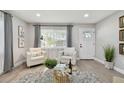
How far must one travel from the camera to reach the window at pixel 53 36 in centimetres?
Result: 745

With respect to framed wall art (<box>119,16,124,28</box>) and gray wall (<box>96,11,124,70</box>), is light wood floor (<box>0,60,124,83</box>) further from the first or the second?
framed wall art (<box>119,16,124,28</box>)

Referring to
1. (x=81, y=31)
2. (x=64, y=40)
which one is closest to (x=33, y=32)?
(x=64, y=40)

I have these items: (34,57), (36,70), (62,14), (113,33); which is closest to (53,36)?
(34,57)

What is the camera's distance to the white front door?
301 inches

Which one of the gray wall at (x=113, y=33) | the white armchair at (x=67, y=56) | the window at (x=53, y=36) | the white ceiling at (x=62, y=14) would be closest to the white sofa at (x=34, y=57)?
the white armchair at (x=67, y=56)

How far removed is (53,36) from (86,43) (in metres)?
2.00

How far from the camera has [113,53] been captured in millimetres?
4996

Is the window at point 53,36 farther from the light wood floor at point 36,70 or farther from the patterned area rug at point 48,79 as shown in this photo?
the patterned area rug at point 48,79

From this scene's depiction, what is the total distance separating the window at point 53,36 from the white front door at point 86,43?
1.03 metres

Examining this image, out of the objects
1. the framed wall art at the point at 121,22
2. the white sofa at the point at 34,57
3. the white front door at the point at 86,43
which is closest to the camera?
the framed wall art at the point at 121,22

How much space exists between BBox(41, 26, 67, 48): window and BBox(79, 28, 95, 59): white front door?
1.03 metres

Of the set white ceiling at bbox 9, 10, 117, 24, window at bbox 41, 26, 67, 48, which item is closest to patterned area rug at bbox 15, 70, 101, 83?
white ceiling at bbox 9, 10, 117, 24

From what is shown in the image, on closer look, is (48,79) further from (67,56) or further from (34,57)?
(67,56)

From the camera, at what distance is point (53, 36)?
297 inches
